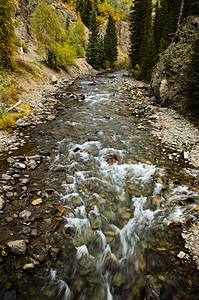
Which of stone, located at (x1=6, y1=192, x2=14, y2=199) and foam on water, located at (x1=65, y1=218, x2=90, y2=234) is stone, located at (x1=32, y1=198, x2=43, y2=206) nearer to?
stone, located at (x1=6, y1=192, x2=14, y2=199)

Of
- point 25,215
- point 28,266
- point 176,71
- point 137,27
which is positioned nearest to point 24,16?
point 137,27

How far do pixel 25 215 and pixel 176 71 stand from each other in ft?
55.2

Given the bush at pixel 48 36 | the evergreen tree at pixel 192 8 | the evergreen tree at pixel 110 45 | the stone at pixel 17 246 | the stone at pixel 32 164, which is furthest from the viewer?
the evergreen tree at pixel 110 45

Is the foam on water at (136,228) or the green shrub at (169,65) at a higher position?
the green shrub at (169,65)

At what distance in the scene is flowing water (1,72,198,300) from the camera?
20.0 ft

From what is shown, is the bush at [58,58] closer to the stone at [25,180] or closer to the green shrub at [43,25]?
the green shrub at [43,25]

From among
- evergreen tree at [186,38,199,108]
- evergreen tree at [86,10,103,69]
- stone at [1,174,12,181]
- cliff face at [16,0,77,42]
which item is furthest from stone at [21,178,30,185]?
evergreen tree at [86,10,103,69]

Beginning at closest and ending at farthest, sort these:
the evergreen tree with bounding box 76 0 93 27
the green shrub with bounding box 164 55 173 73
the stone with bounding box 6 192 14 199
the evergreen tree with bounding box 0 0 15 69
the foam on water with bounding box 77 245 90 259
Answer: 1. the foam on water with bounding box 77 245 90 259
2. the stone with bounding box 6 192 14 199
3. the evergreen tree with bounding box 0 0 15 69
4. the green shrub with bounding box 164 55 173 73
5. the evergreen tree with bounding box 76 0 93 27

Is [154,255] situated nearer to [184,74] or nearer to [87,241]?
[87,241]

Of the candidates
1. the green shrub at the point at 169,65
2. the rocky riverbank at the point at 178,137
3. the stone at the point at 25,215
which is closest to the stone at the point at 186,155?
the rocky riverbank at the point at 178,137

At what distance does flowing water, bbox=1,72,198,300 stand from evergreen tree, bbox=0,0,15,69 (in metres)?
9.91

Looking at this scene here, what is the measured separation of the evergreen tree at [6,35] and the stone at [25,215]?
55.6 feet

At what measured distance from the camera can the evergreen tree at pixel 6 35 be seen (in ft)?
65.4

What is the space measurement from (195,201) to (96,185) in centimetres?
363
